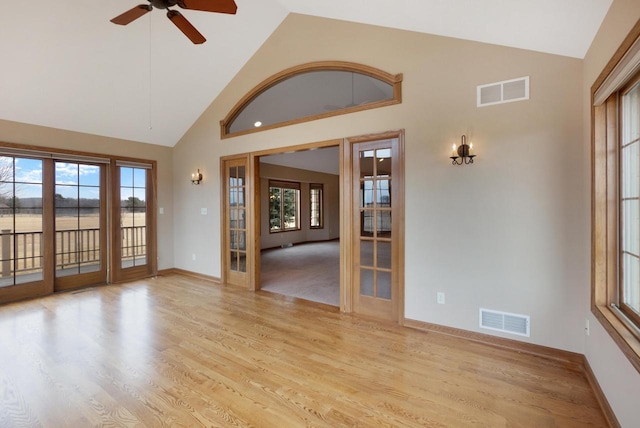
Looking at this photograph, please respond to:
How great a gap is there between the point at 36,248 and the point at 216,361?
4059mm

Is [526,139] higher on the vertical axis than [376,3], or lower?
lower

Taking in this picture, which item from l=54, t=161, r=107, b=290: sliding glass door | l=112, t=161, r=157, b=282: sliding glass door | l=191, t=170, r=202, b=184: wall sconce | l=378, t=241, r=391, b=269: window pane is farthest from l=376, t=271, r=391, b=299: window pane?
l=54, t=161, r=107, b=290: sliding glass door

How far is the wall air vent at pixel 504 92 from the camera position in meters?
2.72

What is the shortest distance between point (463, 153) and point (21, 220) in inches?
242

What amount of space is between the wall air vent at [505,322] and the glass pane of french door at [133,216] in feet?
19.4

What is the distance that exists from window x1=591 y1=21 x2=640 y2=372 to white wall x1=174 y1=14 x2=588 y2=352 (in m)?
0.38

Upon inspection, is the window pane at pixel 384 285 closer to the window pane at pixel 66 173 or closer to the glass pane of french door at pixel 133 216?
the glass pane of french door at pixel 133 216

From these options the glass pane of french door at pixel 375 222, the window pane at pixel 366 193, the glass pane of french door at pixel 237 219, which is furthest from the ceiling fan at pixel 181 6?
the glass pane of french door at pixel 237 219

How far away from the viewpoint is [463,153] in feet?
9.61

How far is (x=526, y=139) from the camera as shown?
107 inches

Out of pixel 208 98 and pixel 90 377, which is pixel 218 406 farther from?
pixel 208 98

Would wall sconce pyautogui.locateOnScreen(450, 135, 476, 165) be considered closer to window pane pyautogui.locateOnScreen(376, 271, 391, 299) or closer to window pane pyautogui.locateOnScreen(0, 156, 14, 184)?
window pane pyautogui.locateOnScreen(376, 271, 391, 299)

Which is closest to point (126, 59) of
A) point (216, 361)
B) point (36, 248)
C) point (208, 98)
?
point (208, 98)

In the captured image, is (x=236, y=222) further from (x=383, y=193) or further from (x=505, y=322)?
(x=505, y=322)
